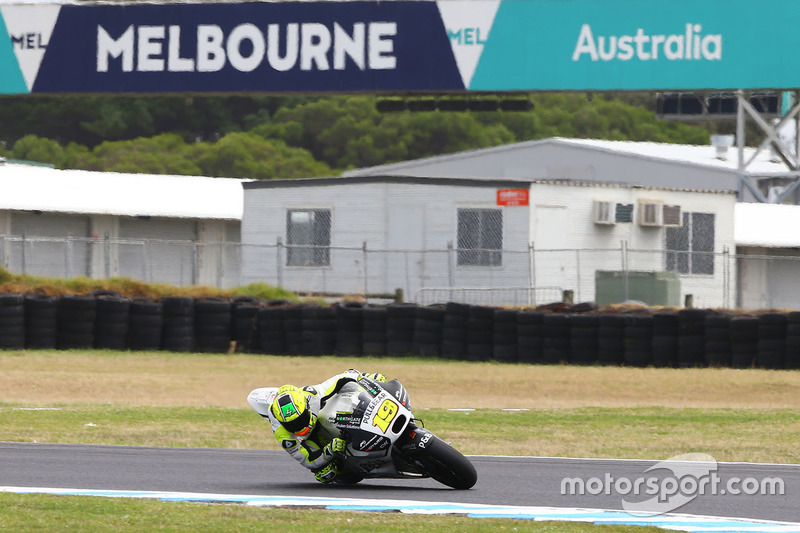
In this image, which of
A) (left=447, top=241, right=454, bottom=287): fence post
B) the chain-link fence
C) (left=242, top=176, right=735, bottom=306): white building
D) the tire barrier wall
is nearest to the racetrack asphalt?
the tire barrier wall

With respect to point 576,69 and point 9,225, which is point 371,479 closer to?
point 576,69

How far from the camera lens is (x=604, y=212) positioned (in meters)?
31.5

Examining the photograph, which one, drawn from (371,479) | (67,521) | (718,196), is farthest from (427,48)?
(67,521)

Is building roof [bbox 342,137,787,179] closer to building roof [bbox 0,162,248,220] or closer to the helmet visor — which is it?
building roof [bbox 0,162,248,220]

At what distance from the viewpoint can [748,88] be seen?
89.9 feet

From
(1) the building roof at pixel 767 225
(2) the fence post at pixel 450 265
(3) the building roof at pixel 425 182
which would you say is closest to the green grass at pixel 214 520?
(2) the fence post at pixel 450 265

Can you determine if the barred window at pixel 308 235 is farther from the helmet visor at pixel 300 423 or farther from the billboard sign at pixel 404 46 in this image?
the helmet visor at pixel 300 423

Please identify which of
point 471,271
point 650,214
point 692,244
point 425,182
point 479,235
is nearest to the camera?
point 471,271

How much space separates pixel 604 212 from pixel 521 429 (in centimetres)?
1690

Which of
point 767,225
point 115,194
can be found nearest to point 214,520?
point 115,194

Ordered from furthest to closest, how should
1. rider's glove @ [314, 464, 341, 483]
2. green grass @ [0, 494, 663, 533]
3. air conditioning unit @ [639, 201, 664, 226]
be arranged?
air conditioning unit @ [639, 201, 664, 226], rider's glove @ [314, 464, 341, 483], green grass @ [0, 494, 663, 533]

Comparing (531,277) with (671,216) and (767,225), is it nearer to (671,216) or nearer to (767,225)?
(671,216)

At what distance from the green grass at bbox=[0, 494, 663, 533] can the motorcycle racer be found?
36.0 inches

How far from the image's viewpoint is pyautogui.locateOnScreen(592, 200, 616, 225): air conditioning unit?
31.5m
